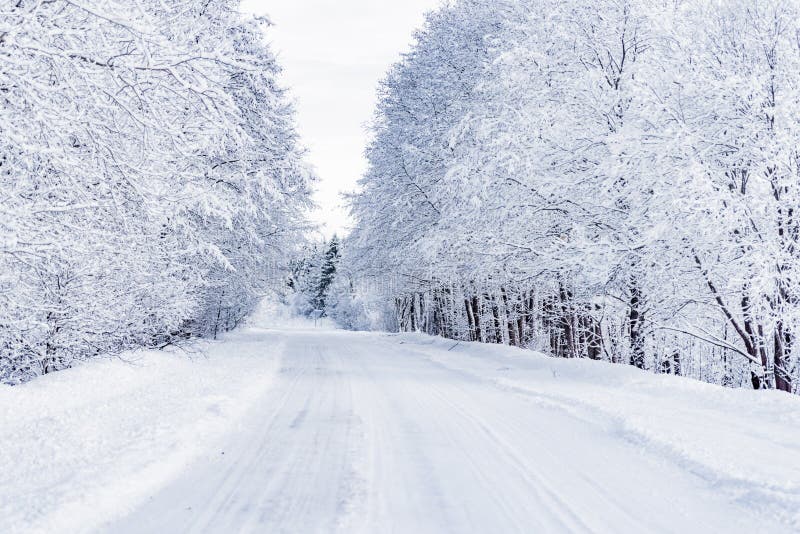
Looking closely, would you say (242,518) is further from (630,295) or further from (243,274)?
(243,274)

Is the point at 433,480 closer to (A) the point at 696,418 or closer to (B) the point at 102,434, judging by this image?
(B) the point at 102,434

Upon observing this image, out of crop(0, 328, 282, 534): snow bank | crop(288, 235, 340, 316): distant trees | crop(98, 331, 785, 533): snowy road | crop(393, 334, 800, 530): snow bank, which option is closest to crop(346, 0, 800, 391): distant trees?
crop(393, 334, 800, 530): snow bank

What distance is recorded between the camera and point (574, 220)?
13484 mm

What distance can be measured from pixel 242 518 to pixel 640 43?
43.6 feet

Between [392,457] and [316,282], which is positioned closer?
[392,457]

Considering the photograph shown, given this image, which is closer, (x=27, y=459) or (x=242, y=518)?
(x=242, y=518)

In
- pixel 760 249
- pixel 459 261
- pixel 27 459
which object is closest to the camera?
pixel 27 459

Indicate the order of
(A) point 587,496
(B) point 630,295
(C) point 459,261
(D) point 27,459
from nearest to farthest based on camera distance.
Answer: (A) point 587,496
(D) point 27,459
(B) point 630,295
(C) point 459,261

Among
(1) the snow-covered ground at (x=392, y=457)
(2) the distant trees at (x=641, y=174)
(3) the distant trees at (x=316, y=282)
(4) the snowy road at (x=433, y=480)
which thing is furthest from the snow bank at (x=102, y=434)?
(3) the distant trees at (x=316, y=282)

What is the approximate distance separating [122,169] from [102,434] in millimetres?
3291

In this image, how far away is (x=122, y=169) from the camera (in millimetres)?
5188

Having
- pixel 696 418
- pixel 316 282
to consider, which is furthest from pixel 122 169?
pixel 316 282

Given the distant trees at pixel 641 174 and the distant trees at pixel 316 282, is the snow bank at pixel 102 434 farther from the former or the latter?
the distant trees at pixel 316 282

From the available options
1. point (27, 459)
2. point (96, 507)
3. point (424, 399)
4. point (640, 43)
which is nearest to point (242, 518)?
point (96, 507)
